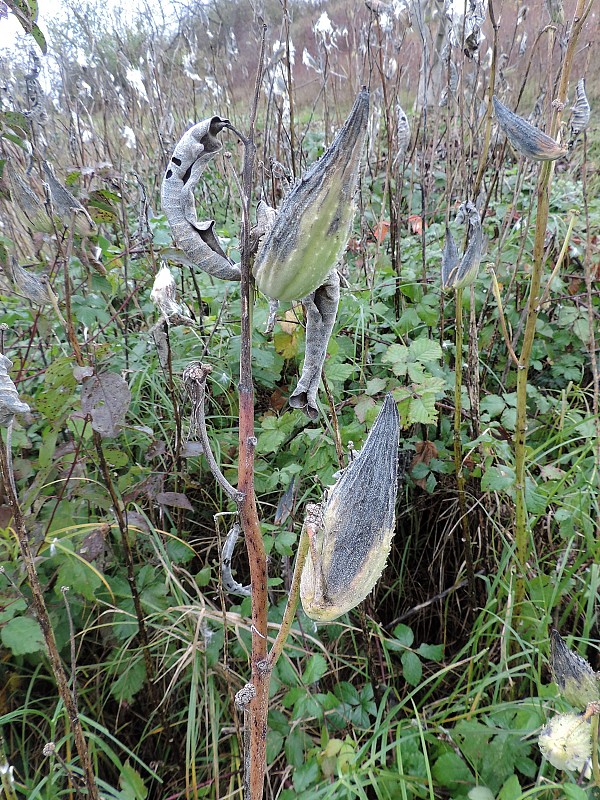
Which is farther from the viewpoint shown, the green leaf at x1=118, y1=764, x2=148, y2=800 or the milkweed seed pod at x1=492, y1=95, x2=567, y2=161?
the green leaf at x1=118, y1=764, x2=148, y2=800

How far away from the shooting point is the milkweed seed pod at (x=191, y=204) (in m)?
0.42

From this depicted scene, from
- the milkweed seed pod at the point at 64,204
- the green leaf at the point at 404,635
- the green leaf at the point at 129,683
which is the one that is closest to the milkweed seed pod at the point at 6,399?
the milkweed seed pod at the point at 64,204

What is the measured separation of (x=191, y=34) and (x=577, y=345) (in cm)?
255

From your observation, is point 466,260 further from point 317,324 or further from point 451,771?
point 451,771

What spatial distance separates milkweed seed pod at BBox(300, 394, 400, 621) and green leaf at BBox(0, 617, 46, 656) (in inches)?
25.9

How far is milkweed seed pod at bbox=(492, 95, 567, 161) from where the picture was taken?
29.5 inches

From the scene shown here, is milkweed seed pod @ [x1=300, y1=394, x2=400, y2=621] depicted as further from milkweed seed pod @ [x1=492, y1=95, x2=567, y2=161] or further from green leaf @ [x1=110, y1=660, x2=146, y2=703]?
green leaf @ [x1=110, y1=660, x2=146, y2=703]

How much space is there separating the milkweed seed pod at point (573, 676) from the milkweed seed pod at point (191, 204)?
638mm

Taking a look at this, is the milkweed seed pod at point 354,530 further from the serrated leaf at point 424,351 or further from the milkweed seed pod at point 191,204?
the serrated leaf at point 424,351

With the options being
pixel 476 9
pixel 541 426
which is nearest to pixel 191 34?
pixel 476 9

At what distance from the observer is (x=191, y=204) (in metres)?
0.44

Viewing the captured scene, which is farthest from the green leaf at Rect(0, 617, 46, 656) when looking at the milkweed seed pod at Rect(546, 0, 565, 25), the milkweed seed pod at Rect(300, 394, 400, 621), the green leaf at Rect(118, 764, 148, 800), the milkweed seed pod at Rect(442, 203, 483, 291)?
the milkweed seed pod at Rect(546, 0, 565, 25)

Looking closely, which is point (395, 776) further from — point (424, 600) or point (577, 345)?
point (577, 345)

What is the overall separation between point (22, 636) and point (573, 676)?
33.4 inches
